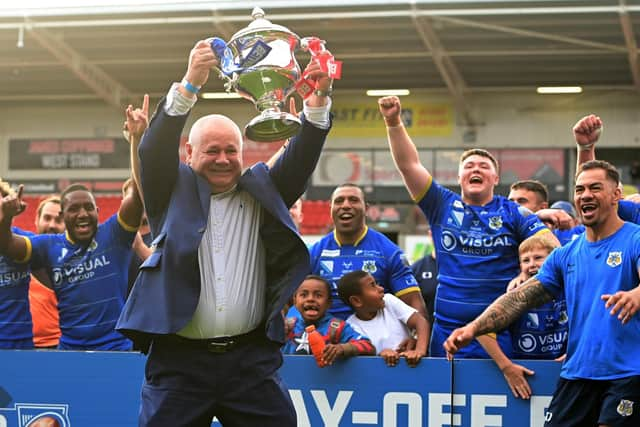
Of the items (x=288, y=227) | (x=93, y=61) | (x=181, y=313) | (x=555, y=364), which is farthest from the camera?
(x=93, y=61)

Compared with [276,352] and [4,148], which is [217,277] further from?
[4,148]

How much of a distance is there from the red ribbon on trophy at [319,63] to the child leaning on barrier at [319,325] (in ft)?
5.23

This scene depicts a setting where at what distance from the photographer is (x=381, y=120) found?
82.0 ft

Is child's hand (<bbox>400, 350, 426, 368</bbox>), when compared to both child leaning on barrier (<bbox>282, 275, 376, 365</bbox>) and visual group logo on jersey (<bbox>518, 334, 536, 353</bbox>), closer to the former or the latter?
child leaning on barrier (<bbox>282, 275, 376, 365</bbox>)

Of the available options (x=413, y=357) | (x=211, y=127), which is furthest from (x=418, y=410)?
(x=211, y=127)

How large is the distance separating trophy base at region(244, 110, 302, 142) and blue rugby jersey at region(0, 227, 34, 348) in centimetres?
290

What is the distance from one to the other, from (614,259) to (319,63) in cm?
170

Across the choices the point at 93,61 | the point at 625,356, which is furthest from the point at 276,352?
the point at 93,61

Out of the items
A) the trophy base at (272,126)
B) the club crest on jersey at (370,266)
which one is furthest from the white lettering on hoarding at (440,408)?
the trophy base at (272,126)

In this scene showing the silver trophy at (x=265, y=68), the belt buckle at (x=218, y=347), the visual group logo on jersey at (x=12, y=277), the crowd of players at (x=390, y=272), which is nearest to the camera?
the belt buckle at (x=218, y=347)

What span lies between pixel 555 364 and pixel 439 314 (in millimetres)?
825

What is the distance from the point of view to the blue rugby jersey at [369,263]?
611 cm

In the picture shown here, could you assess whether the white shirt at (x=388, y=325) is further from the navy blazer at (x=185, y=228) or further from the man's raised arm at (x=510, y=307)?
the navy blazer at (x=185, y=228)

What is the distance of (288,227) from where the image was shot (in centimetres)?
405
